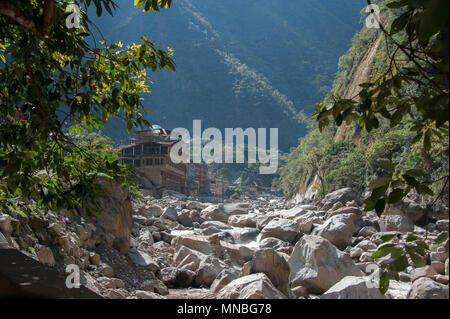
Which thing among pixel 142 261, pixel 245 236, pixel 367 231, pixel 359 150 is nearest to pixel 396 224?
pixel 367 231

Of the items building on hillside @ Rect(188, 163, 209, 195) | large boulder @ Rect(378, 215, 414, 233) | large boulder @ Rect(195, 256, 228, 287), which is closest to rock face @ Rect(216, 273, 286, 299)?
large boulder @ Rect(195, 256, 228, 287)

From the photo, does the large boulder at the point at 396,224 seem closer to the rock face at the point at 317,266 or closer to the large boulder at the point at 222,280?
the rock face at the point at 317,266

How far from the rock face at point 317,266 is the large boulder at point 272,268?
108 cm

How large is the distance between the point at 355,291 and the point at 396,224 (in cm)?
947

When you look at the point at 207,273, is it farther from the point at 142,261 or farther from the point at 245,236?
the point at 245,236

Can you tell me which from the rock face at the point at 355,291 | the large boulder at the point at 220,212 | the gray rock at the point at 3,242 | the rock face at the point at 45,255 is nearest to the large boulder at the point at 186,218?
the large boulder at the point at 220,212

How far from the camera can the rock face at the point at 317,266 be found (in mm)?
7859

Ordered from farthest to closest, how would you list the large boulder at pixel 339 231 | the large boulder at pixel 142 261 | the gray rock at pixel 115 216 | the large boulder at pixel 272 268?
the large boulder at pixel 339 231 → the gray rock at pixel 115 216 → the large boulder at pixel 142 261 → the large boulder at pixel 272 268

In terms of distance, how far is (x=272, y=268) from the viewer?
22.9 feet

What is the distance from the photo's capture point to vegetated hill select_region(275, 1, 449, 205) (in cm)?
1595

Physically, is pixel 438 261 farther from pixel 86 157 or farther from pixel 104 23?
pixel 104 23

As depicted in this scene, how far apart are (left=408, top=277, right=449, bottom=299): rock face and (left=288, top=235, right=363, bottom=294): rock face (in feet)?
5.50
